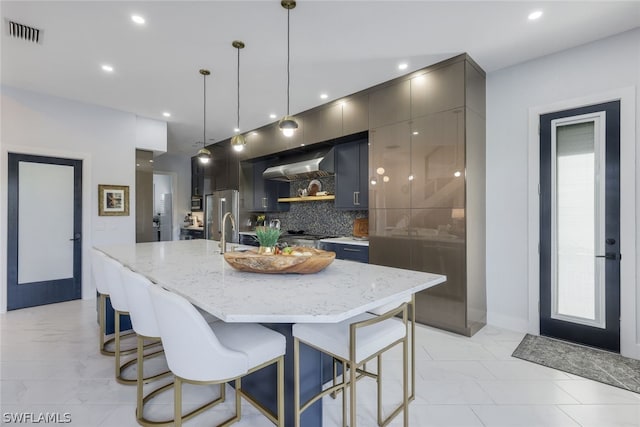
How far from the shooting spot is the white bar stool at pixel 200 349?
4.14 ft

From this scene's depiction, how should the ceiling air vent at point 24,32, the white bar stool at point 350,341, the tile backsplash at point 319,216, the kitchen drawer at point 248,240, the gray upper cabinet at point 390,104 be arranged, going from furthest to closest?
the kitchen drawer at point 248,240, the tile backsplash at point 319,216, the gray upper cabinet at point 390,104, the ceiling air vent at point 24,32, the white bar stool at point 350,341

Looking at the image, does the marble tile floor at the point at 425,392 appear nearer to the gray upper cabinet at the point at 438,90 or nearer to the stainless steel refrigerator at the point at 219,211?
the gray upper cabinet at the point at 438,90

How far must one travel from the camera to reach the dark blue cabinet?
4094 mm

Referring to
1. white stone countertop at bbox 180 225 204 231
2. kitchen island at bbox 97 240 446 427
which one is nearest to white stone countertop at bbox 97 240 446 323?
kitchen island at bbox 97 240 446 427

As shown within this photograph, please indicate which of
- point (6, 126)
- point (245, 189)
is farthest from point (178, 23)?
point (245, 189)

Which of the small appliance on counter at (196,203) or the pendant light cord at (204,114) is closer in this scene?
the pendant light cord at (204,114)

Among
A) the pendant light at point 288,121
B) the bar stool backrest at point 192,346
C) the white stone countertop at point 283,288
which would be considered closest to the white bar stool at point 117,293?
the white stone countertop at point 283,288

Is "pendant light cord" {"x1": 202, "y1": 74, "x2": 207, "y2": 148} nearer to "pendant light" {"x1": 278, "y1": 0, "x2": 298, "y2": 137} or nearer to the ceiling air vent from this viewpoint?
"pendant light" {"x1": 278, "y1": 0, "x2": 298, "y2": 137}

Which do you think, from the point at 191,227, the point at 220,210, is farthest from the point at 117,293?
the point at 191,227

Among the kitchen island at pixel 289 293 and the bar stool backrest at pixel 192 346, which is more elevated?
the kitchen island at pixel 289 293

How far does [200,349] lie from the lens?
49.9 inches

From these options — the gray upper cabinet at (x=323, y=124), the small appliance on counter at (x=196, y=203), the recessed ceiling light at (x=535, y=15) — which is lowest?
the small appliance on counter at (x=196, y=203)

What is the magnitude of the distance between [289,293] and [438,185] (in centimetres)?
228

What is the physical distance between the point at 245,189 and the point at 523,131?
455 cm
